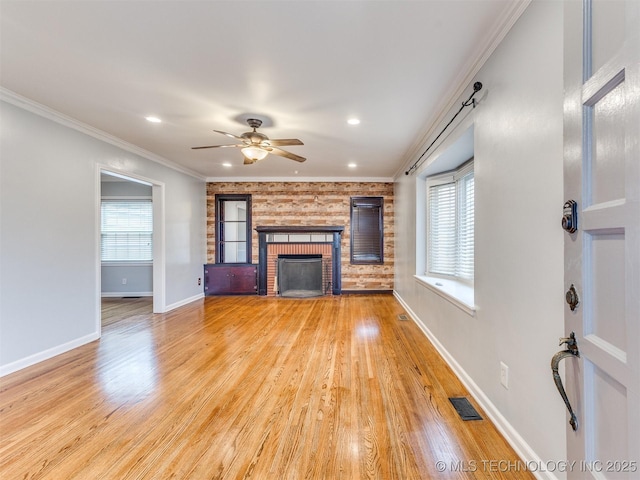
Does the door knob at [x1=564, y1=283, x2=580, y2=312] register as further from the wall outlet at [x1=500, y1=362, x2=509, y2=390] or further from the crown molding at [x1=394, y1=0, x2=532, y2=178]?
the crown molding at [x1=394, y1=0, x2=532, y2=178]

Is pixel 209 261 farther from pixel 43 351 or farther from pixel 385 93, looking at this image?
pixel 385 93

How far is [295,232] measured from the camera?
5945 millimetres

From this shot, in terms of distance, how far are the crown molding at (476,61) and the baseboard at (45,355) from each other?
448 cm

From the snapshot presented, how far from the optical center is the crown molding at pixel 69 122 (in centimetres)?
245

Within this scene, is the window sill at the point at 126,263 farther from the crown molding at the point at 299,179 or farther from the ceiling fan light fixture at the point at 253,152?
the ceiling fan light fixture at the point at 253,152

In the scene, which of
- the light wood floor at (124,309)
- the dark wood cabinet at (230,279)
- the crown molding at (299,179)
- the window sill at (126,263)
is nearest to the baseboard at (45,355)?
the light wood floor at (124,309)

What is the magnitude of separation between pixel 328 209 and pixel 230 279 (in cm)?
256

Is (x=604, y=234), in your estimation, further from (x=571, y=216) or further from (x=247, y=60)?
(x=247, y=60)

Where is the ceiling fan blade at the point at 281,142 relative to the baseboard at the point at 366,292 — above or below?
above

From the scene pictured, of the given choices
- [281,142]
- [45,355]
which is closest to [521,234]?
[281,142]

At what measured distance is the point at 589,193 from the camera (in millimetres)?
750

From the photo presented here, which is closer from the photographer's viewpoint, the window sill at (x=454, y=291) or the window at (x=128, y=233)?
the window sill at (x=454, y=291)

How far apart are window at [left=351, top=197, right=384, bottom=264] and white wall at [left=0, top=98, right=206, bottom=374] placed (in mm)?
4134

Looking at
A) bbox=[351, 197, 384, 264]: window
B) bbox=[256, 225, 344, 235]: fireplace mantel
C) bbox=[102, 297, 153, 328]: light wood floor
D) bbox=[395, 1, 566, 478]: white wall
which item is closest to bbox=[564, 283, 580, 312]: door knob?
bbox=[395, 1, 566, 478]: white wall
